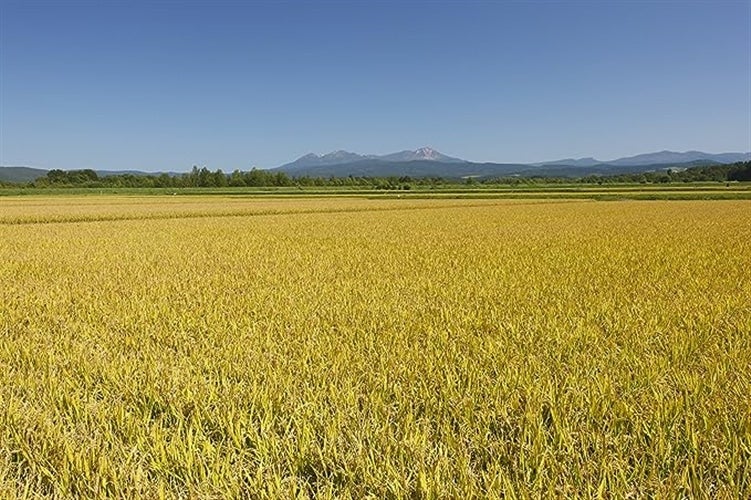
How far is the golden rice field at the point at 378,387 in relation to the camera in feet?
8.77

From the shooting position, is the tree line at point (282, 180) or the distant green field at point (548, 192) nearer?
the distant green field at point (548, 192)

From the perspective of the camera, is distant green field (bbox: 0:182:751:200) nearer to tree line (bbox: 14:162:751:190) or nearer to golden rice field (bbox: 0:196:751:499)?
→ tree line (bbox: 14:162:751:190)

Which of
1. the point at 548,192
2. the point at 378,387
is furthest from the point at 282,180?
the point at 378,387

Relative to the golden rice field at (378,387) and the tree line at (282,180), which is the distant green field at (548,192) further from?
the golden rice field at (378,387)

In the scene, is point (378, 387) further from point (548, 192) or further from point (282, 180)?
point (282, 180)

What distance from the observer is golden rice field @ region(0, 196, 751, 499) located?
2674mm

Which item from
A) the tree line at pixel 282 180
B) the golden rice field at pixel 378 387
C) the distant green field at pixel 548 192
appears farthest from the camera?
the tree line at pixel 282 180

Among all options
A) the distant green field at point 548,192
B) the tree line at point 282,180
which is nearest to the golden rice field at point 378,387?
the distant green field at point 548,192

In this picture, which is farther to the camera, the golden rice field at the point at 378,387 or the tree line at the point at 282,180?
the tree line at the point at 282,180

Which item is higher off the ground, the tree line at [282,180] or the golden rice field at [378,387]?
the tree line at [282,180]

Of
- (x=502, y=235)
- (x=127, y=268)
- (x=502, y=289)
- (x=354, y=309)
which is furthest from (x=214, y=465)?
(x=502, y=235)

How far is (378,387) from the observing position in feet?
12.6

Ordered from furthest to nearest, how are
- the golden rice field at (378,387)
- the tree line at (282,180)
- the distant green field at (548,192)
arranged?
the tree line at (282,180)
the distant green field at (548,192)
the golden rice field at (378,387)

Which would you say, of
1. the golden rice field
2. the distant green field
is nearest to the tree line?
the distant green field
